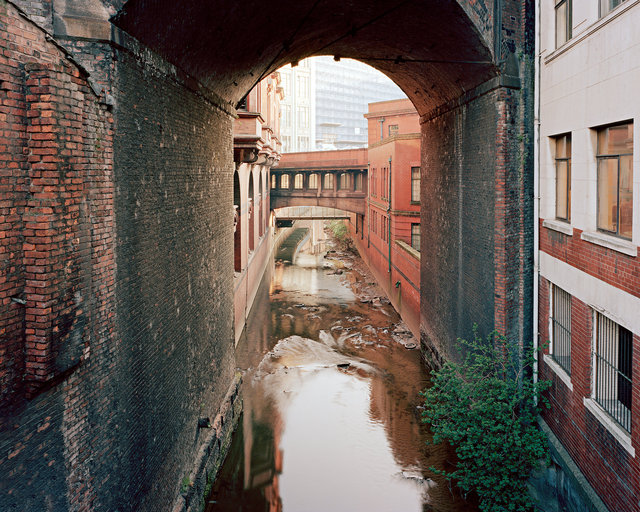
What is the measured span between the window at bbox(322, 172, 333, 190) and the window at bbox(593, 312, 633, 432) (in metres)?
31.7

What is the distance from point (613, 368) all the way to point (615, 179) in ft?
7.33

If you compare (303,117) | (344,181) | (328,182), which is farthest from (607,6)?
(303,117)

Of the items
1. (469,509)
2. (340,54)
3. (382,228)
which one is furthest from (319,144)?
(469,509)

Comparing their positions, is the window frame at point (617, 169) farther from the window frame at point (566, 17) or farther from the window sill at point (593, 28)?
the window frame at point (566, 17)

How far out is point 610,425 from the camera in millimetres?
7086

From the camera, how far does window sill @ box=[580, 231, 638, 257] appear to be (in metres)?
6.51

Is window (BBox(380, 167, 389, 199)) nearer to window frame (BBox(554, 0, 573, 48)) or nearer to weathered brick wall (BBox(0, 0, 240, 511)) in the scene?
window frame (BBox(554, 0, 573, 48))

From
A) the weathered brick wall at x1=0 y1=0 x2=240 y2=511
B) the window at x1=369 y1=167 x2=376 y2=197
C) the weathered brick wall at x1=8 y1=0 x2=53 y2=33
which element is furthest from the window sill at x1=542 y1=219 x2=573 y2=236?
the window at x1=369 y1=167 x2=376 y2=197

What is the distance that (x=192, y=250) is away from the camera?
9656 mm

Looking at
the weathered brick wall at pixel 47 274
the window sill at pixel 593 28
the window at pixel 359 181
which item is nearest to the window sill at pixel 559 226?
the window sill at pixel 593 28

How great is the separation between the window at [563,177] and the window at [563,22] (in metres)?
1.38

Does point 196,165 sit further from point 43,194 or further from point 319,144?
point 319,144

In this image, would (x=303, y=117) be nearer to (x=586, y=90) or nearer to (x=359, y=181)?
(x=359, y=181)

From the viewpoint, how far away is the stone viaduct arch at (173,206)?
5.25 metres
